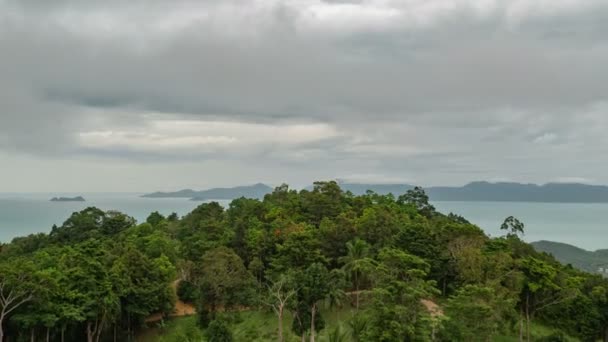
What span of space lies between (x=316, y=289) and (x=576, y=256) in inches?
4485

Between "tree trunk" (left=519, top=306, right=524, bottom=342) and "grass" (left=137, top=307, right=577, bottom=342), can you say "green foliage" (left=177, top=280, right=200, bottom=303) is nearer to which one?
"grass" (left=137, top=307, right=577, bottom=342)

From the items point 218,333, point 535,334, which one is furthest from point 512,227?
point 218,333

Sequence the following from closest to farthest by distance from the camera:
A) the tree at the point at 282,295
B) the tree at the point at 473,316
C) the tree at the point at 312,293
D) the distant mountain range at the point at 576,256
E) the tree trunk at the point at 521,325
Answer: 1. the tree at the point at 473,316
2. the tree at the point at 312,293
3. the tree at the point at 282,295
4. the tree trunk at the point at 521,325
5. the distant mountain range at the point at 576,256

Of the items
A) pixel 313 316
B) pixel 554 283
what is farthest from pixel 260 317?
pixel 554 283

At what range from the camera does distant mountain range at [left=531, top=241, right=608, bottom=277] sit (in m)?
109

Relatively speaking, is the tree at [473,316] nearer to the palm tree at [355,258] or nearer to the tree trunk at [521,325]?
the tree trunk at [521,325]

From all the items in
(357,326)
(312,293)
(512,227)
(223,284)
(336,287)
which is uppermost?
(512,227)

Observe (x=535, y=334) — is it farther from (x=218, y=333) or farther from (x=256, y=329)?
(x=218, y=333)

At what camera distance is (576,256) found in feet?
393

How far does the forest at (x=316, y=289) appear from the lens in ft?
77.5

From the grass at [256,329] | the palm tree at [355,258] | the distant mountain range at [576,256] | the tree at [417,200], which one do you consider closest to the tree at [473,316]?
the grass at [256,329]

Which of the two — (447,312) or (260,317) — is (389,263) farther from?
(260,317)

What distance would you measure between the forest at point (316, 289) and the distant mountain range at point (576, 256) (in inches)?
3027

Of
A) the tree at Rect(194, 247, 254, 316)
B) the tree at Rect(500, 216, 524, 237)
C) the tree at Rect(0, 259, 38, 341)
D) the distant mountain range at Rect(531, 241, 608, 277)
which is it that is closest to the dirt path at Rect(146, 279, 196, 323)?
the tree at Rect(194, 247, 254, 316)
